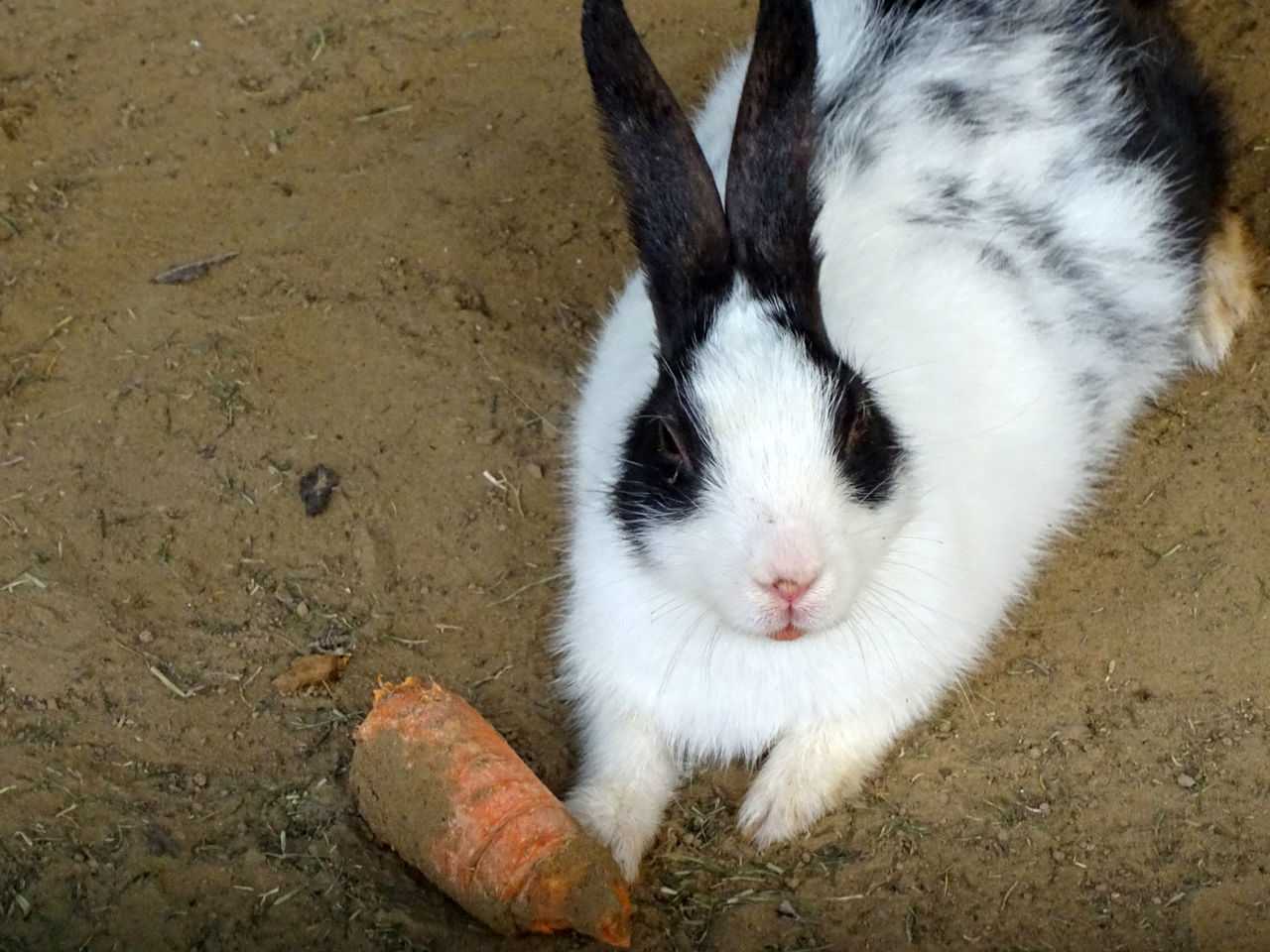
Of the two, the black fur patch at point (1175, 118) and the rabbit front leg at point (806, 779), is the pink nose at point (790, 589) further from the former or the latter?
the black fur patch at point (1175, 118)

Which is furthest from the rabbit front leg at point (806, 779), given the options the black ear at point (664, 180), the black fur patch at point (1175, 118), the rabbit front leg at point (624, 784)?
the black fur patch at point (1175, 118)

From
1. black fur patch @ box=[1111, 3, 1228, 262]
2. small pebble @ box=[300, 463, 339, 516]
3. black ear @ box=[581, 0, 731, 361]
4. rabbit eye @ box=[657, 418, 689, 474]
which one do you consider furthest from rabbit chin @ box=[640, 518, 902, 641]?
black fur patch @ box=[1111, 3, 1228, 262]

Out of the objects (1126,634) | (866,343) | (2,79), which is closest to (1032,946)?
(1126,634)

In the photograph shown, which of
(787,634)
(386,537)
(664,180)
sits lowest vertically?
(386,537)

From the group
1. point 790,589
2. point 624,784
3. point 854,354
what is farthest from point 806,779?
point 854,354

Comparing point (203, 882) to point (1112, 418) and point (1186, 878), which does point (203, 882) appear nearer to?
point (1186, 878)

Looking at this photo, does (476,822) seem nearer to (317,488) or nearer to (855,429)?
(855,429)
